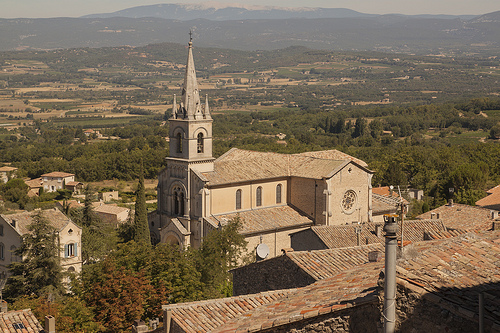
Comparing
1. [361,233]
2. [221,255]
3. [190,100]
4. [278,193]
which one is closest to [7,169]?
[190,100]

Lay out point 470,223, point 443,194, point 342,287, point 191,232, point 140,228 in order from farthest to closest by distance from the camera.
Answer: point 443,194
point 140,228
point 191,232
point 470,223
point 342,287

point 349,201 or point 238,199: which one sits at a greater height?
point 238,199

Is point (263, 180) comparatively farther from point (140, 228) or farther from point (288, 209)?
point (140, 228)

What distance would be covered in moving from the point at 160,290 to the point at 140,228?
19930mm

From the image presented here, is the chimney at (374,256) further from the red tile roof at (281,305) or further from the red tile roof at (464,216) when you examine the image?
the red tile roof at (464,216)

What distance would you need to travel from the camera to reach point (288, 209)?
42375mm

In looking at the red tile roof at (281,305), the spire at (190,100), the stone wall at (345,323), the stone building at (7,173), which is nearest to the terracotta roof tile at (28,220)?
the spire at (190,100)

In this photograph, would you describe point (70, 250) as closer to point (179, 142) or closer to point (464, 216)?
point (179, 142)

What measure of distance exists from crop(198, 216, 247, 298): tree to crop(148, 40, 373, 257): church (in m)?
2.73

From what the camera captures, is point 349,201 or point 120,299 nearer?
point 120,299

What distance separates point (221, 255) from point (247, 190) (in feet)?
27.4

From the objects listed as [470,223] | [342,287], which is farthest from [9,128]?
[342,287]

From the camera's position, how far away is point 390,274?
29.3 ft

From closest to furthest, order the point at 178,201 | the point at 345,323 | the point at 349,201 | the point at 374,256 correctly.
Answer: the point at 345,323 → the point at 374,256 → the point at 349,201 → the point at 178,201
